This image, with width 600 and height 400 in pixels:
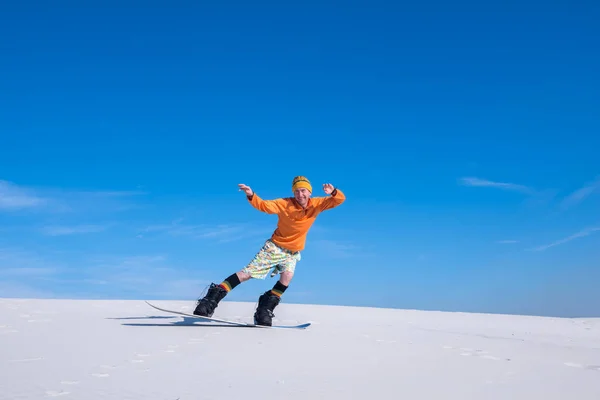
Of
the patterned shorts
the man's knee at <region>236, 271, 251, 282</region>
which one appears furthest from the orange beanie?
the man's knee at <region>236, 271, 251, 282</region>

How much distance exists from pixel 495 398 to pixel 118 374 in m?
2.52

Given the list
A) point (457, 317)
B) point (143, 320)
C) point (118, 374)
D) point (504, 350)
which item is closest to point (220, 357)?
point (118, 374)

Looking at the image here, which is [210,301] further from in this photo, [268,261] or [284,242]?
[284,242]

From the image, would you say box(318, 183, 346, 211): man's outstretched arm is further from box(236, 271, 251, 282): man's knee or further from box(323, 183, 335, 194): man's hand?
box(236, 271, 251, 282): man's knee

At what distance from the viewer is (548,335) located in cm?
800

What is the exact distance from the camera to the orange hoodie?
7.03 m

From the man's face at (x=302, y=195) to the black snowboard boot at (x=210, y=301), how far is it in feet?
5.36

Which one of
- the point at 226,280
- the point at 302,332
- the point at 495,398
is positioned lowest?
the point at 495,398

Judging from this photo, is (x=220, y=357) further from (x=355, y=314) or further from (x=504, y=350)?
(x=355, y=314)

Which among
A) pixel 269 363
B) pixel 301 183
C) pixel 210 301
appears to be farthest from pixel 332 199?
pixel 269 363

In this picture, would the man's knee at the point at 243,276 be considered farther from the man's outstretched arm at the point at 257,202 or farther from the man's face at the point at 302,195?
the man's face at the point at 302,195

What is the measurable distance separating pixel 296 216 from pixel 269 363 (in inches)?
126

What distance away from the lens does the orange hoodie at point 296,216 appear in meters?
7.03

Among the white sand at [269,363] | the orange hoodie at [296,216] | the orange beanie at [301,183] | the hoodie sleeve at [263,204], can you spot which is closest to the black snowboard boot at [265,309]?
the white sand at [269,363]
